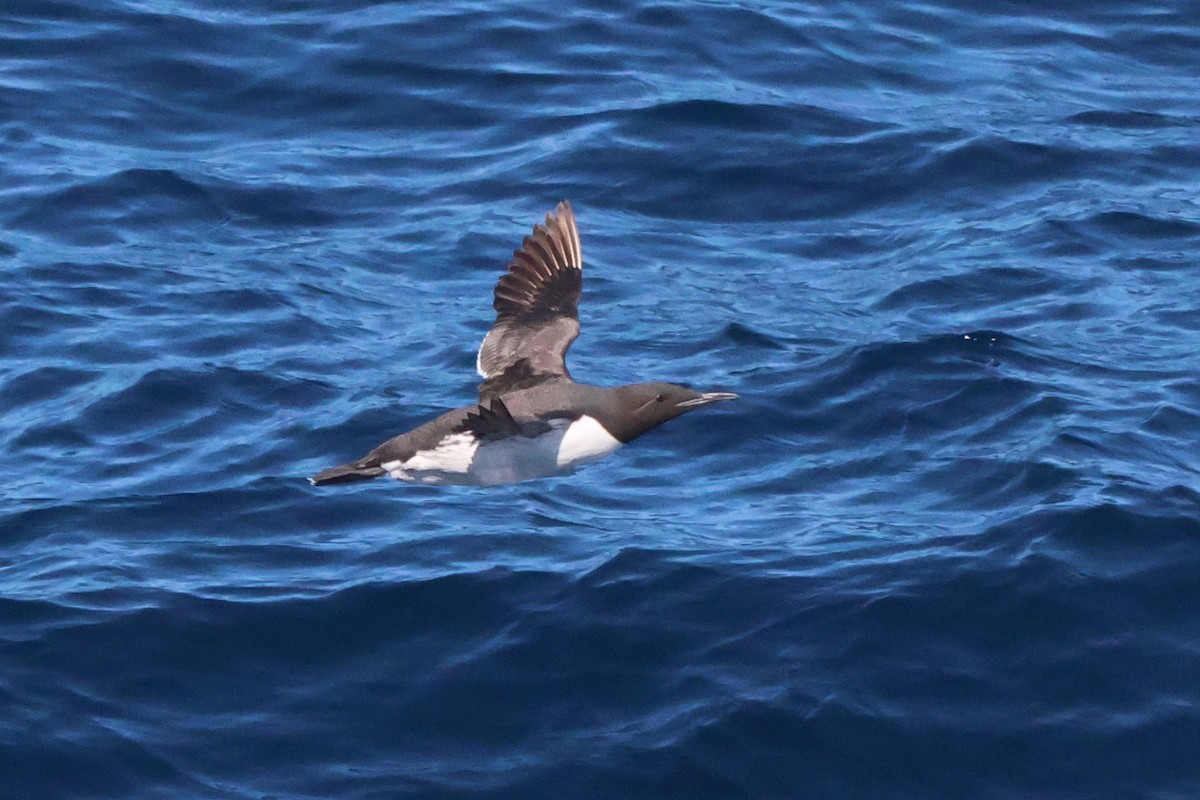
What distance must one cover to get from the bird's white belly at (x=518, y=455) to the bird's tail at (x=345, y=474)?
0.65 feet

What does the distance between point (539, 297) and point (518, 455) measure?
6.10 ft

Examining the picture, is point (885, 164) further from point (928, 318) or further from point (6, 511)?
point (6, 511)

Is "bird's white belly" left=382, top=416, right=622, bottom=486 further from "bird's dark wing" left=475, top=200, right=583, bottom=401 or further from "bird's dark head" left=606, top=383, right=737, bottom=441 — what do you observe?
→ "bird's dark wing" left=475, top=200, right=583, bottom=401

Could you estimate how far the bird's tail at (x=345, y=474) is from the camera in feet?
35.1

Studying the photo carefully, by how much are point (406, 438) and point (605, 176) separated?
313 inches

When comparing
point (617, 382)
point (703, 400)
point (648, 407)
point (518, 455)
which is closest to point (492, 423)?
point (518, 455)

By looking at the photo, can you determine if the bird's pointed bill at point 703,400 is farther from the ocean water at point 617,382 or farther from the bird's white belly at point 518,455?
the ocean water at point 617,382

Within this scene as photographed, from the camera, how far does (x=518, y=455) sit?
10.7 m

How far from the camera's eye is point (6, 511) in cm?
1369

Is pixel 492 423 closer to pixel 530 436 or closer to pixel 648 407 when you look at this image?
pixel 530 436

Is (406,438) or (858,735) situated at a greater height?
(406,438)

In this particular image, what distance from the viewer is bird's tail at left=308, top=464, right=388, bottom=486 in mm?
10711

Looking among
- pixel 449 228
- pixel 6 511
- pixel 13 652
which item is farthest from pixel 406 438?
pixel 449 228

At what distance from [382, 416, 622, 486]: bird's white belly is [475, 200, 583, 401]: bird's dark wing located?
1.24 m
